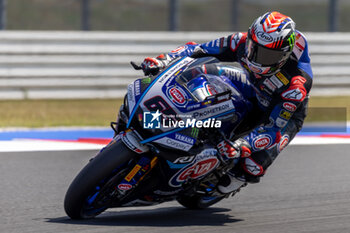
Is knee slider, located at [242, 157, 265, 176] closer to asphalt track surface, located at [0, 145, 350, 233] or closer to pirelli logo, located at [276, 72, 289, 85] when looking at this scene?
asphalt track surface, located at [0, 145, 350, 233]

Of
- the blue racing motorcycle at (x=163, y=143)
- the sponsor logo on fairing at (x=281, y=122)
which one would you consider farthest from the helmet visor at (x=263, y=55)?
the sponsor logo on fairing at (x=281, y=122)

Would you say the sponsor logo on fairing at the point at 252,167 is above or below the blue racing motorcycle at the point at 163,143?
below

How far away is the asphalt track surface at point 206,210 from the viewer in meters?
4.62

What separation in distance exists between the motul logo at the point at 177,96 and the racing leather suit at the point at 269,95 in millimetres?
328

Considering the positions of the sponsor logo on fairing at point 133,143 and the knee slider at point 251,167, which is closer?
the sponsor logo on fairing at point 133,143

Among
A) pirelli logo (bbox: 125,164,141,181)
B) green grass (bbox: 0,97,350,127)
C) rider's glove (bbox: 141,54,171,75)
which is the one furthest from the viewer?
green grass (bbox: 0,97,350,127)

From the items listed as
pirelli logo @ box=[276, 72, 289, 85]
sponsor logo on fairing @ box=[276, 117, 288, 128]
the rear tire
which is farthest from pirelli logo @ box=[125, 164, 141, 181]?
pirelli logo @ box=[276, 72, 289, 85]

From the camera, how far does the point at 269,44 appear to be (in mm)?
4445

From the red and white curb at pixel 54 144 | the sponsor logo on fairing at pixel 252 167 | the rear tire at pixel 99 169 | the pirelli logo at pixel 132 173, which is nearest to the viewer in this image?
the rear tire at pixel 99 169

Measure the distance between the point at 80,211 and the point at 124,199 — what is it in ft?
0.95

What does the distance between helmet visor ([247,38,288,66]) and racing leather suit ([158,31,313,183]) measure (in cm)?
13

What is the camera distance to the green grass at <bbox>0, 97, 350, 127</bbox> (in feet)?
31.2

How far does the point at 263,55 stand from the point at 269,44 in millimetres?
87

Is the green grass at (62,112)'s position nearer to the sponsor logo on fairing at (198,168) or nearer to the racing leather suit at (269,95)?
the racing leather suit at (269,95)
